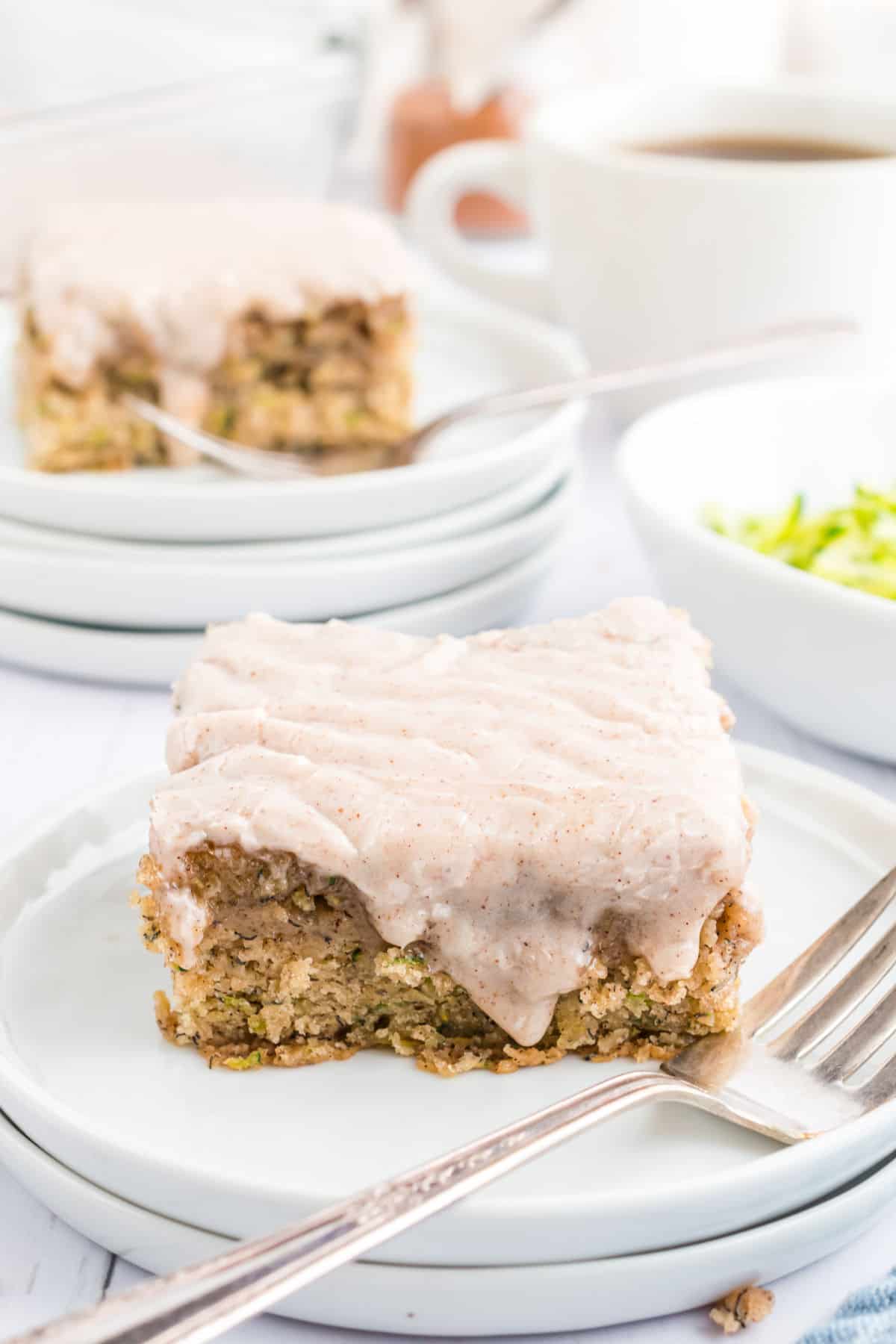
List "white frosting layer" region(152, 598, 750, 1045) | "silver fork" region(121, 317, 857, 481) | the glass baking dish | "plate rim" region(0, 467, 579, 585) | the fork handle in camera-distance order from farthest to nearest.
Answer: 1. the glass baking dish
2. "silver fork" region(121, 317, 857, 481)
3. "plate rim" region(0, 467, 579, 585)
4. "white frosting layer" region(152, 598, 750, 1045)
5. the fork handle

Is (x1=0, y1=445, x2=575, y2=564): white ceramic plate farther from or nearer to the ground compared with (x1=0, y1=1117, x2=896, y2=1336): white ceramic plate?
nearer to the ground

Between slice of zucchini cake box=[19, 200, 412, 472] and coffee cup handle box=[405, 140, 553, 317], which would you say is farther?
coffee cup handle box=[405, 140, 553, 317]

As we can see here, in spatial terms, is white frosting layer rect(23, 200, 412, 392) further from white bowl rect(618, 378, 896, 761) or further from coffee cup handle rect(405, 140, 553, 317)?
white bowl rect(618, 378, 896, 761)

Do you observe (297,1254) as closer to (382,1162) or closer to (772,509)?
(382,1162)

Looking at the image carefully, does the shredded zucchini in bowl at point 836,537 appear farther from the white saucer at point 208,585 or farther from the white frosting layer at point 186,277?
the white frosting layer at point 186,277

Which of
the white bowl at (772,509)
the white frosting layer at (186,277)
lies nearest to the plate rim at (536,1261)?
the white bowl at (772,509)

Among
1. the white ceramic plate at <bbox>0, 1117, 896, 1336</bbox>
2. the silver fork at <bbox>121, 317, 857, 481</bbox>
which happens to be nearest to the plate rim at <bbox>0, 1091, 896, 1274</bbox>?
the white ceramic plate at <bbox>0, 1117, 896, 1336</bbox>

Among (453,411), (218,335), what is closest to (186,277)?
(218,335)
